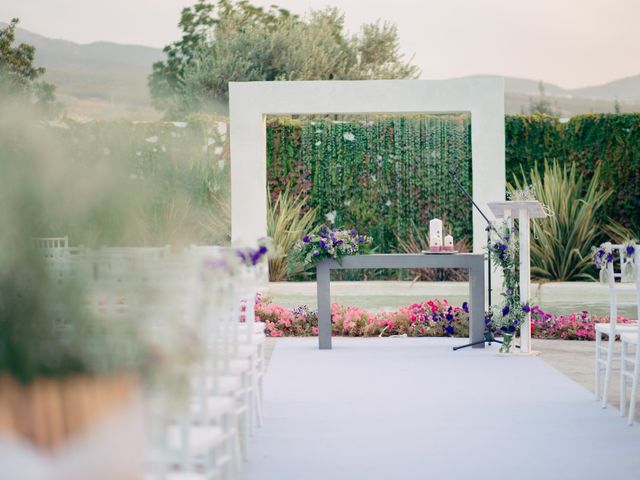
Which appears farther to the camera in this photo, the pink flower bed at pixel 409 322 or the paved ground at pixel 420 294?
the paved ground at pixel 420 294

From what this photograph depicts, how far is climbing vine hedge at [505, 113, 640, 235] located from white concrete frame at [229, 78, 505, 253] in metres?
1.91

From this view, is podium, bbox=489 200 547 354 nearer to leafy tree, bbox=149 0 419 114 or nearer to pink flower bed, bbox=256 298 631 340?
pink flower bed, bbox=256 298 631 340

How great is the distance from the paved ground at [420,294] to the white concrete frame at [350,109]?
646 mm

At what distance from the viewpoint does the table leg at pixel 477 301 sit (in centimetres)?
779

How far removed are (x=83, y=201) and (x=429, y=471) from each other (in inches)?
109

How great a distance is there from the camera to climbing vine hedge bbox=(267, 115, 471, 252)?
12.5 m

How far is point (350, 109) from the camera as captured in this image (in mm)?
10289

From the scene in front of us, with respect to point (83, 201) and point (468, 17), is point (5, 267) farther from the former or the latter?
point (468, 17)

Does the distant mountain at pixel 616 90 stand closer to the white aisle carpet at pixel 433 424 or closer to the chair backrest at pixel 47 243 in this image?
the white aisle carpet at pixel 433 424

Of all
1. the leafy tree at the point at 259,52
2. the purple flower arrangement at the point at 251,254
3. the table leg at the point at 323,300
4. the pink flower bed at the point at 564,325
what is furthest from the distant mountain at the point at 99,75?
the leafy tree at the point at 259,52

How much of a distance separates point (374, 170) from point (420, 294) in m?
2.83

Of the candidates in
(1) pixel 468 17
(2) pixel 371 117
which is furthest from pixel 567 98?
(2) pixel 371 117

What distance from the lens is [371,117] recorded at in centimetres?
1395

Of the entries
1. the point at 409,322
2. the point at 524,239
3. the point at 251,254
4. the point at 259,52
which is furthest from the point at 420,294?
the point at 259,52
